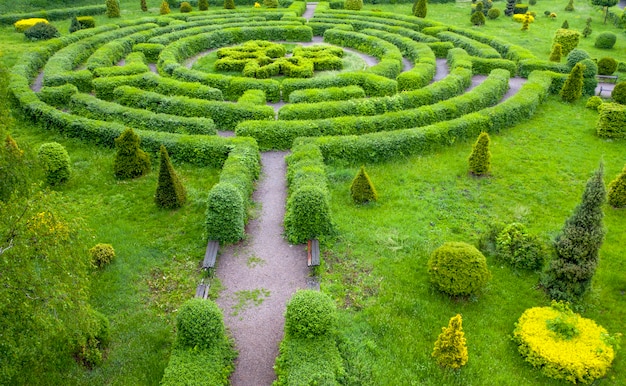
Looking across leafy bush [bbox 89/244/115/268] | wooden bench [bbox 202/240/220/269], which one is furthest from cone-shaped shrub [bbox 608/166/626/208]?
leafy bush [bbox 89/244/115/268]

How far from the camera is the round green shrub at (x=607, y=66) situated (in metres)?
37.2

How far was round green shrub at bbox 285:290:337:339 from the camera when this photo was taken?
13.6 m

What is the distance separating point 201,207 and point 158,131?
24.3ft

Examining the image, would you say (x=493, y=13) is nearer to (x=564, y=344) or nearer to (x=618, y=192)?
(x=618, y=192)

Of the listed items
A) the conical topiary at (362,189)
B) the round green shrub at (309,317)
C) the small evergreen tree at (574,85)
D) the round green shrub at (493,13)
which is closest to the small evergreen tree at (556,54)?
the small evergreen tree at (574,85)

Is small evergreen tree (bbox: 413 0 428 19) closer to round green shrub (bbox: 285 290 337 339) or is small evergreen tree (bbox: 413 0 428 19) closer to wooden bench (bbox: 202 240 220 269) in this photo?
wooden bench (bbox: 202 240 220 269)

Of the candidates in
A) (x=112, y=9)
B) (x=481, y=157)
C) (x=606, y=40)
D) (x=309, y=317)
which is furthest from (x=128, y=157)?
(x=606, y=40)

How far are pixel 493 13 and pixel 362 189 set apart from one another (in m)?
45.5

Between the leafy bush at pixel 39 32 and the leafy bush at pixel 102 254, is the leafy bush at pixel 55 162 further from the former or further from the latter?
the leafy bush at pixel 39 32

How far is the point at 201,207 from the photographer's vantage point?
2100 centimetres

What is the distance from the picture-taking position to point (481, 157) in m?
23.2

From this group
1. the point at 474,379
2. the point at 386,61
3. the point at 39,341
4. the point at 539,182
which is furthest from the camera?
the point at 386,61

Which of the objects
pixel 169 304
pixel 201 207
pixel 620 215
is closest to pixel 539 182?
pixel 620 215

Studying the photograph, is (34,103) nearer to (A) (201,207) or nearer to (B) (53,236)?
(A) (201,207)
